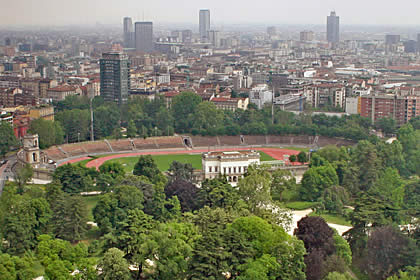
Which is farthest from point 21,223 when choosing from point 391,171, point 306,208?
point 391,171

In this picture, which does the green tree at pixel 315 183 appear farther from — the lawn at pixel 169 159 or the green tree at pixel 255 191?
the lawn at pixel 169 159

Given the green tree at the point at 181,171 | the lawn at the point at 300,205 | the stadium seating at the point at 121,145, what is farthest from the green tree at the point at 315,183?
the stadium seating at the point at 121,145

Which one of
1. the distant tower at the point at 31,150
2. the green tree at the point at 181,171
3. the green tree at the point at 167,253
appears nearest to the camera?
the green tree at the point at 167,253

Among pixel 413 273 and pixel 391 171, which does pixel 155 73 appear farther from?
pixel 413 273

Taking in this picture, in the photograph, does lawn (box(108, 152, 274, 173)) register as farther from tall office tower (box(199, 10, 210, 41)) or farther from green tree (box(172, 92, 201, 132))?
tall office tower (box(199, 10, 210, 41))

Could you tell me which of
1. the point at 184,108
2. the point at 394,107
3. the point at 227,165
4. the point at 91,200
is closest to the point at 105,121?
the point at 184,108

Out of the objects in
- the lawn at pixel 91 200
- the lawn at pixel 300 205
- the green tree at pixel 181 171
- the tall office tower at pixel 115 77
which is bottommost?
the lawn at pixel 300 205
